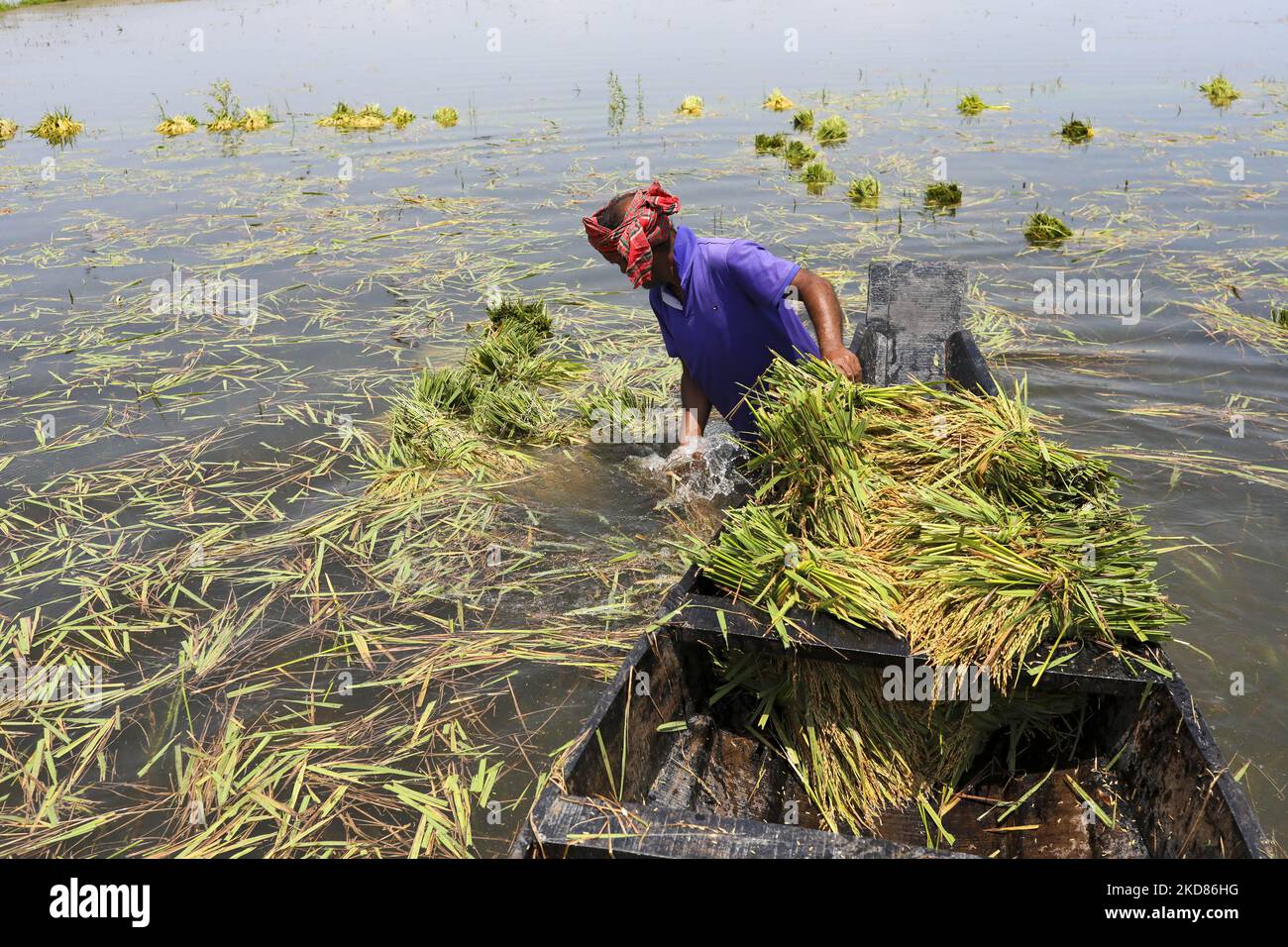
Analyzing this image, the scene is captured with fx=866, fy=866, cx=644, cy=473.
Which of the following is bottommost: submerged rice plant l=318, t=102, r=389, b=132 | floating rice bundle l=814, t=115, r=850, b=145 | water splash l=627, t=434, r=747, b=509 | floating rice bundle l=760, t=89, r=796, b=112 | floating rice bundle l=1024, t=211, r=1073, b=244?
water splash l=627, t=434, r=747, b=509

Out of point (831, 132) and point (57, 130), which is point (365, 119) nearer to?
point (57, 130)

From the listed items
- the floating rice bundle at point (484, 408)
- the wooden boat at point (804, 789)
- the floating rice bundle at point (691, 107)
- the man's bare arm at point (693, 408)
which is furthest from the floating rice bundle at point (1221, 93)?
the wooden boat at point (804, 789)

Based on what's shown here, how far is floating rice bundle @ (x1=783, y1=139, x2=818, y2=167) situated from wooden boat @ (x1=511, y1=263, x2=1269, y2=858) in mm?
10194

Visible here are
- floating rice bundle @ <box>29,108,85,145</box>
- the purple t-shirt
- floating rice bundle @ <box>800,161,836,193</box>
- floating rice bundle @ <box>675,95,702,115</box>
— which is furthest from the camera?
floating rice bundle @ <box>675,95,702,115</box>

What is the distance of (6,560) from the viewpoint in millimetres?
4504

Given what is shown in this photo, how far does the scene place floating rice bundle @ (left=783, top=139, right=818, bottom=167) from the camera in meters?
11.8

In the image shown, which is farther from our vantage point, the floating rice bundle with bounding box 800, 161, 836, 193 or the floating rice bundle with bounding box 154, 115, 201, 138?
the floating rice bundle with bounding box 154, 115, 201, 138

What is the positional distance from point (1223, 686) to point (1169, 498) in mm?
1521

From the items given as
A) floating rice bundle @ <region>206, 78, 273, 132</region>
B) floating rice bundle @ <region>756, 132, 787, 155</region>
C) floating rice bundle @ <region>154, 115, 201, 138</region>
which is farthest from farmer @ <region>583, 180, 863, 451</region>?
floating rice bundle @ <region>154, 115, 201, 138</region>

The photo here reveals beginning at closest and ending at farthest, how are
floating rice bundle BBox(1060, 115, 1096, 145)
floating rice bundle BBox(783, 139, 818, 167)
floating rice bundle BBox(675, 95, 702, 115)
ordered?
floating rice bundle BBox(783, 139, 818, 167), floating rice bundle BBox(1060, 115, 1096, 145), floating rice bundle BBox(675, 95, 702, 115)

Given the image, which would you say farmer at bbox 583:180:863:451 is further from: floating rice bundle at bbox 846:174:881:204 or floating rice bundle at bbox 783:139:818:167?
floating rice bundle at bbox 783:139:818:167

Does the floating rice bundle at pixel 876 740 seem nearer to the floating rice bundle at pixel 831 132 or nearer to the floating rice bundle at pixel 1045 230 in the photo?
the floating rice bundle at pixel 1045 230
